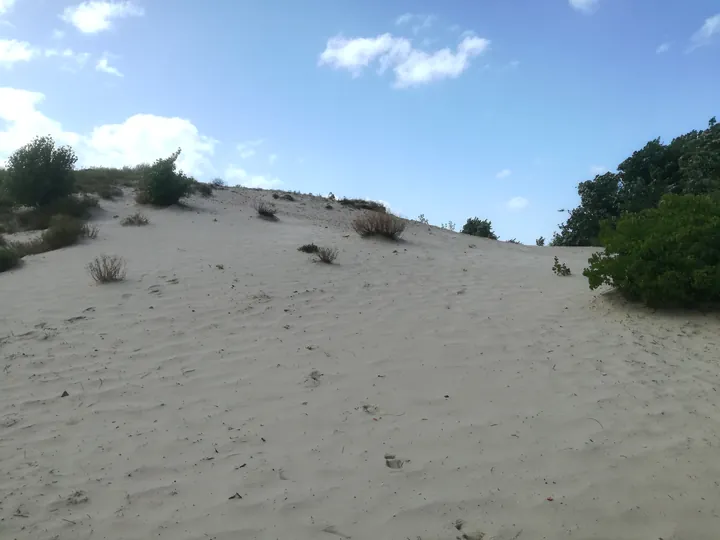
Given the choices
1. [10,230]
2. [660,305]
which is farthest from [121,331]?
[10,230]

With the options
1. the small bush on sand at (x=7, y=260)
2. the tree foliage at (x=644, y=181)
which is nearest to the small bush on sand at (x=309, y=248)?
the small bush on sand at (x=7, y=260)

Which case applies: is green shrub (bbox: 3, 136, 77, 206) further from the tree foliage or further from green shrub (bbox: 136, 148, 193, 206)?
the tree foliage

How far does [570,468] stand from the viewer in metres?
2.91

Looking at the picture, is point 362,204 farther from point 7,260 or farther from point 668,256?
point 668,256

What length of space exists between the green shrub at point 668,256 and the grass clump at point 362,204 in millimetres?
12006

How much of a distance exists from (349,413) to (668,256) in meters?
4.13

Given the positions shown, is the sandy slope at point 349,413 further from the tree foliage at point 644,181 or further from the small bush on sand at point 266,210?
the tree foliage at point 644,181

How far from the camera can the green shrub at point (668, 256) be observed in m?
5.20

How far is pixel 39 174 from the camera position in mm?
12250

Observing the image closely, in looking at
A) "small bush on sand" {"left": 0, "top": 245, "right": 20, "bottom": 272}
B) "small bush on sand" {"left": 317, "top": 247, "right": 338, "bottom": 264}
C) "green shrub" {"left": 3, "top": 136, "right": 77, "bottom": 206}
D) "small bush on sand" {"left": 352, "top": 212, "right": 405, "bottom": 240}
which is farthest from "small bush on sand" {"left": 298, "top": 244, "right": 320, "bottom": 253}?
"green shrub" {"left": 3, "top": 136, "right": 77, "bottom": 206}

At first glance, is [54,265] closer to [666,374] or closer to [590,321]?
[590,321]

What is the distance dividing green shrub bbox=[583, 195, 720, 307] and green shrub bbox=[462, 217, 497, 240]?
1274 cm

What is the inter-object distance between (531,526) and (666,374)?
2426 millimetres

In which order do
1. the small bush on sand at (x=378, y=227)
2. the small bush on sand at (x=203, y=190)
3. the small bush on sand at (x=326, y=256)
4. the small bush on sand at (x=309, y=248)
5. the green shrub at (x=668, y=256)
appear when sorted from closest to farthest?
1. the green shrub at (x=668, y=256)
2. the small bush on sand at (x=326, y=256)
3. the small bush on sand at (x=309, y=248)
4. the small bush on sand at (x=378, y=227)
5. the small bush on sand at (x=203, y=190)
